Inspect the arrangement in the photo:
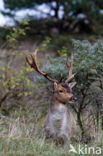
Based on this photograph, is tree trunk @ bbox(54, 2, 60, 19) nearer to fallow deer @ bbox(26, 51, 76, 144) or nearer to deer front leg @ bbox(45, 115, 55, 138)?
fallow deer @ bbox(26, 51, 76, 144)

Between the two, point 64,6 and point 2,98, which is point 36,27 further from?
point 2,98

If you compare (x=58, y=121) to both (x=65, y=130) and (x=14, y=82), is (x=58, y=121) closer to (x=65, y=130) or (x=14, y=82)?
(x=65, y=130)

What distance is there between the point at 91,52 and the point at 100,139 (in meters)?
1.92

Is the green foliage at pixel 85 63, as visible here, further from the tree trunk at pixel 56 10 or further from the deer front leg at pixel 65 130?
the tree trunk at pixel 56 10

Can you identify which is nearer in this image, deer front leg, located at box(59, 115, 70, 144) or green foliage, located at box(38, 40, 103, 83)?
deer front leg, located at box(59, 115, 70, 144)

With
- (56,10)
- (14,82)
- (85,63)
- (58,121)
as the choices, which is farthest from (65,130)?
(56,10)

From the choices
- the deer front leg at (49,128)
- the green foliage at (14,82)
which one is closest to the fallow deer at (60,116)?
the deer front leg at (49,128)

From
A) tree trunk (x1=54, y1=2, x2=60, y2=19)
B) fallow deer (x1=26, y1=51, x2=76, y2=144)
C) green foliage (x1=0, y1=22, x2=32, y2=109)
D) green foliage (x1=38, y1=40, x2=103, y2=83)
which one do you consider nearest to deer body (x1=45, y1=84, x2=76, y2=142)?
fallow deer (x1=26, y1=51, x2=76, y2=144)

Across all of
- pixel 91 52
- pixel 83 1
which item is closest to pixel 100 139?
pixel 91 52

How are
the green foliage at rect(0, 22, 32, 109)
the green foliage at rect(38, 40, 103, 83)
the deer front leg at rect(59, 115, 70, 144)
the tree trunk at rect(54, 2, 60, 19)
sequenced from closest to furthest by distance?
the deer front leg at rect(59, 115, 70, 144) → the green foliage at rect(38, 40, 103, 83) → the green foliage at rect(0, 22, 32, 109) → the tree trunk at rect(54, 2, 60, 19)

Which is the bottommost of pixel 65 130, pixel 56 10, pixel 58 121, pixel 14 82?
pixel 65 130

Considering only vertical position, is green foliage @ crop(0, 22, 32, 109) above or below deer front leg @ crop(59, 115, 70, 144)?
above

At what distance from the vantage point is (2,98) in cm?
1170

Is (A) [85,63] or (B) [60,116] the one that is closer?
(B) [60,116]
